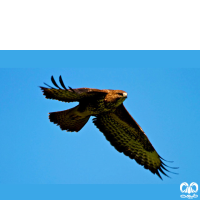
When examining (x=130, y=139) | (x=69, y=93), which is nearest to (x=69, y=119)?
(x=69, y=93)

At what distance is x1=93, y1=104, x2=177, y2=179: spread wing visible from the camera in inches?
274

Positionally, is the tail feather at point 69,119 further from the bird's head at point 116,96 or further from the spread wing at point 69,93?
the bird's head at point 116,96

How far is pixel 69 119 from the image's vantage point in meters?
6.55

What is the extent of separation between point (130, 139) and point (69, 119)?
1537 millimetres

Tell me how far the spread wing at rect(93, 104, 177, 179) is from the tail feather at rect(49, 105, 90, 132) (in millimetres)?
443

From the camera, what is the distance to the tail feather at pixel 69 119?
6.44 meters

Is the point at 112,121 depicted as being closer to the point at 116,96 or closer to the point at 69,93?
the point at 116,96

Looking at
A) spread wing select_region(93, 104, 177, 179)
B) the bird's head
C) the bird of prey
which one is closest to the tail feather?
the bird of prey

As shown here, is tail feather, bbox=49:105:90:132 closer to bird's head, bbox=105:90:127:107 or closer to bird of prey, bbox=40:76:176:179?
bird of prey, bbox=40:76:176:179

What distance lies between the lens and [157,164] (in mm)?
7027

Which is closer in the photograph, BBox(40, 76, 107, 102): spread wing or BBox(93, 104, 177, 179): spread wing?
BBox(40, 76, 107, 102): spread wing

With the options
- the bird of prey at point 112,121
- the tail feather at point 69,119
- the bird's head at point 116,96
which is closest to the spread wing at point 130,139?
the bird of prey at point 112,121
